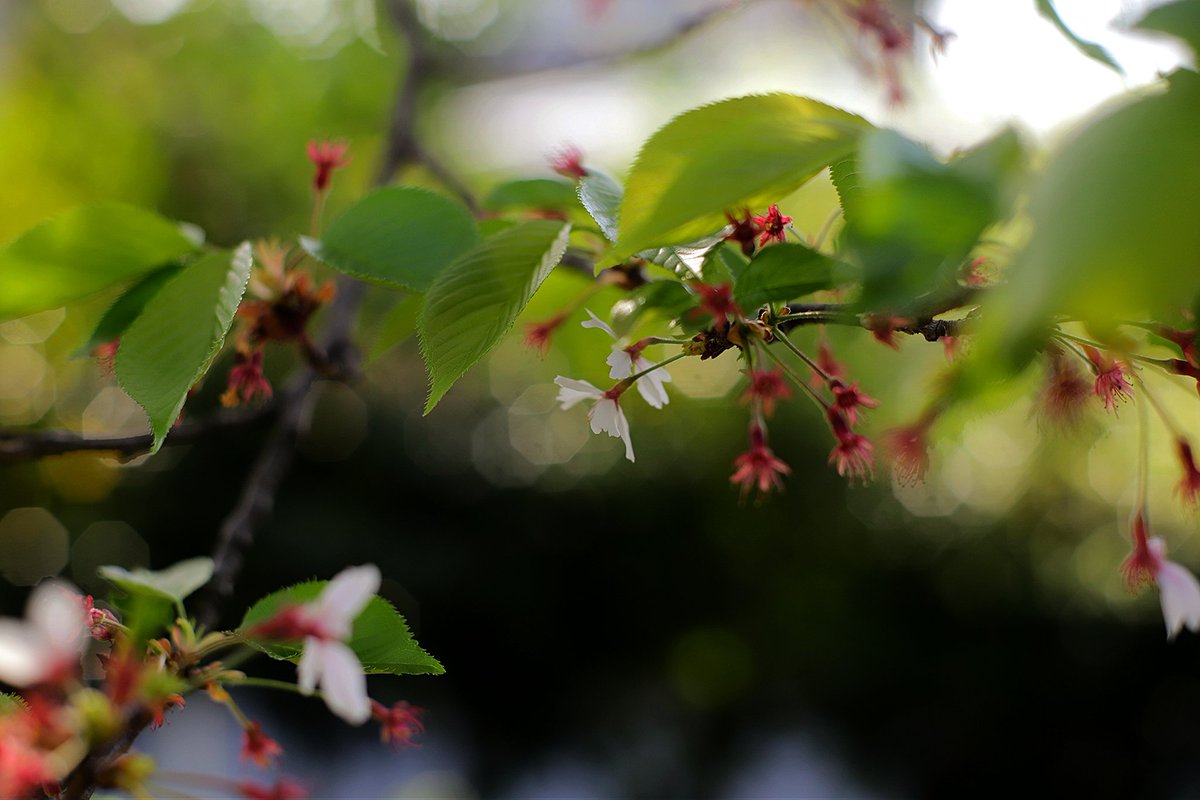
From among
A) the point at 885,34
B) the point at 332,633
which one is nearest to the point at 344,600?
the point at 332,633

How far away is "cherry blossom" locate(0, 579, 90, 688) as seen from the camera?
0.68ft

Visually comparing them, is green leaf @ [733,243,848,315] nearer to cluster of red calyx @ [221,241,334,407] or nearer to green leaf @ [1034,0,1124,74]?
green leaf @ [1034,0,1124,74]

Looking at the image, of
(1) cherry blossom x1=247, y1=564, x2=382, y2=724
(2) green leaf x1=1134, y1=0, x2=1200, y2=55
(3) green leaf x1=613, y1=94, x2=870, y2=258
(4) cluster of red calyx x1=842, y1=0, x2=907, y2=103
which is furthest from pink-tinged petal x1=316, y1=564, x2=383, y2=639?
(4) cluster of red calyx x1=842, y1=0, x2=907, y2=103

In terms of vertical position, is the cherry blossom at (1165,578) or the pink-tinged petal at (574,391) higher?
the pink-tinged petal at (574,391)

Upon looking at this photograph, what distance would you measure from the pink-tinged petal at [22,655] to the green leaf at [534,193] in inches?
10.5

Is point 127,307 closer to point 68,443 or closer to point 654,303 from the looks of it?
point 68,443

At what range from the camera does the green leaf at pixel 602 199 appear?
0.28m

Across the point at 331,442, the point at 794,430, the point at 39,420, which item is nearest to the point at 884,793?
the point at 794,430

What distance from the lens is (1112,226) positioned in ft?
0.49

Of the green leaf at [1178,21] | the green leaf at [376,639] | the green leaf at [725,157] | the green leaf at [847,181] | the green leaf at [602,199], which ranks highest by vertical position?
the green leaf at [1178,21]

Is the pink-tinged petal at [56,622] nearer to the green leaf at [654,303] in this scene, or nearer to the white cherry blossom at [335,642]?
the white cherry blossom at [335,642]

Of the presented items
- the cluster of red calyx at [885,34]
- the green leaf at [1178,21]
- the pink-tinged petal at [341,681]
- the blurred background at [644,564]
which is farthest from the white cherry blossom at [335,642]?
the blurred background at [644,564]

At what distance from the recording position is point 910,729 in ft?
4.39

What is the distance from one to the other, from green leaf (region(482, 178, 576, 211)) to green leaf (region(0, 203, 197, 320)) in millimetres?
141
